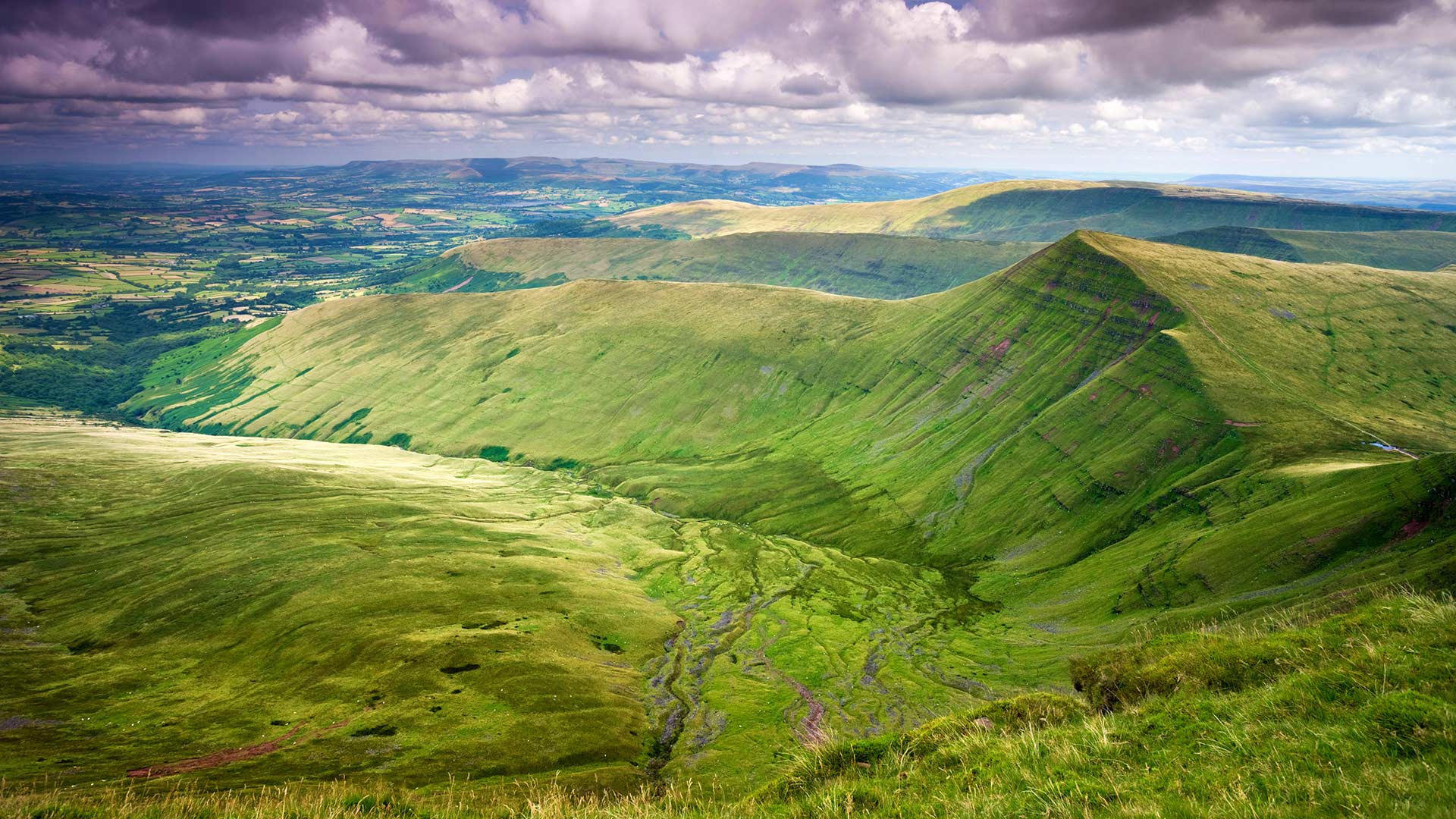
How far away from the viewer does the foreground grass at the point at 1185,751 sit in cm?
1828

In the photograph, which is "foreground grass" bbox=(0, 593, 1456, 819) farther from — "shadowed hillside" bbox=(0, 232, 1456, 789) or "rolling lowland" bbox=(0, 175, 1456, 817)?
"shadowed hillside" bbox=(0, 232, 1456, 789)

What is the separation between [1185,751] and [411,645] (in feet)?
413

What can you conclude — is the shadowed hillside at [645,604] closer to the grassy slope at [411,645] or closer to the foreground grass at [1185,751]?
the grassy slope at [411,645]

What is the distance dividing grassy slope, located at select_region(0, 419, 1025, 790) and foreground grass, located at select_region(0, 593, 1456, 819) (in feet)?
238

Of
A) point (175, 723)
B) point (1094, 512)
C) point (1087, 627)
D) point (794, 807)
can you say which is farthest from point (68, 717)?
point (1094, 512)

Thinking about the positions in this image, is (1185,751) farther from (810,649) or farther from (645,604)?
(645,604)

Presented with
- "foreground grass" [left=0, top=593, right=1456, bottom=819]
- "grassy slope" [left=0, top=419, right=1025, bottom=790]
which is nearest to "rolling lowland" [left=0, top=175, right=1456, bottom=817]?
"foreground grass" [left=0, top=593, right=1456, bottom=819]

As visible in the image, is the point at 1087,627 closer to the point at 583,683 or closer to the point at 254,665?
the point at 583,683

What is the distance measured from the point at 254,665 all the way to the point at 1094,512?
190971 mm

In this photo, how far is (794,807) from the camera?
25.2 m

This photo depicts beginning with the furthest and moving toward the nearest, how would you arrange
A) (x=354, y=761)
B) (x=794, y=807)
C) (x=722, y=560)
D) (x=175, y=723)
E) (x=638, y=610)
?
1. (x=722, y=560)
2. (x=638, y=610)
3. (x=175, y=723)
4. (x=354, y=761)
5. (x=794, y=807)

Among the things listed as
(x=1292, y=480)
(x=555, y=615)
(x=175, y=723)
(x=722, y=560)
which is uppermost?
(x=1292, y=480)

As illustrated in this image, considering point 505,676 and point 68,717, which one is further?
point 505,676

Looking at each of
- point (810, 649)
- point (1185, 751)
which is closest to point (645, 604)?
point (810, 649)
